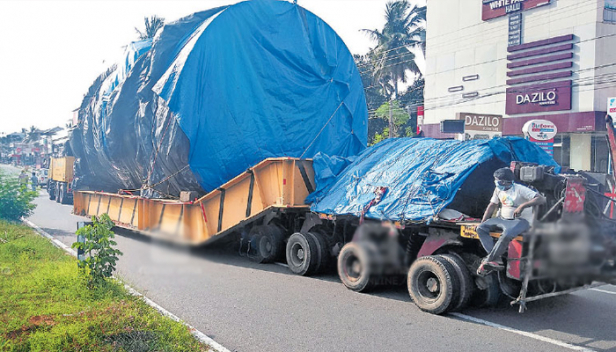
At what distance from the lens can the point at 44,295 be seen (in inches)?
253

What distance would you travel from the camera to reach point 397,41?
40594 millimetres

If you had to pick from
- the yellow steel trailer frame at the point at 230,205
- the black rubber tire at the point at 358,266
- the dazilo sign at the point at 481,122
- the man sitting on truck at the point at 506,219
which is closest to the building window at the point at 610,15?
the dazilo sign at the point at 481,122

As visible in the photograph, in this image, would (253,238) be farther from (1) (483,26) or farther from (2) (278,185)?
(1) (483,26)

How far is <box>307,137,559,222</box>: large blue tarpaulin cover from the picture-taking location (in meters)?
6.89

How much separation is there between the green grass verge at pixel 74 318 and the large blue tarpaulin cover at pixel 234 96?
3.59 m

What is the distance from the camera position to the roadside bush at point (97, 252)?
22.1 feet

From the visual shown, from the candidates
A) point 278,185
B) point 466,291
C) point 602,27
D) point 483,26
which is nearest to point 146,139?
point 278,185

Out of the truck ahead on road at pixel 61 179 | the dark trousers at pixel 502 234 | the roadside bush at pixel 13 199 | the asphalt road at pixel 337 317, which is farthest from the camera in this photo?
the truck ahead on road at pixel 61 179

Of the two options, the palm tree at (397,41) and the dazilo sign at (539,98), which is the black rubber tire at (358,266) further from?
the palm tree at (397,41)

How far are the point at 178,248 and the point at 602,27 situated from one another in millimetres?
25062

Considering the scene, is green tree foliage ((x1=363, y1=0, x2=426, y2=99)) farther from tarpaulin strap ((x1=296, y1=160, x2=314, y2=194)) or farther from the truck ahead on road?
tarpaulin strap ((x1=296, y1=160, x2=314, y2=194))

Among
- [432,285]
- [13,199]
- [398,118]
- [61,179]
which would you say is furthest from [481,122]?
[432,285]

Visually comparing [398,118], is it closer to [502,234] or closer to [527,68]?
[527,68]

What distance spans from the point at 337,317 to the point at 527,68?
2618 centimetres
